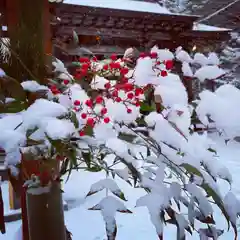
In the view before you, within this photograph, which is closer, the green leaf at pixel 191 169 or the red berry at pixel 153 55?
the green leaf at pixel 191 169

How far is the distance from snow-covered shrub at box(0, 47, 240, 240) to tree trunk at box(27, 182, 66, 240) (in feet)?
0.20

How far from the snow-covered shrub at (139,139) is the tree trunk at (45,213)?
0.20ft

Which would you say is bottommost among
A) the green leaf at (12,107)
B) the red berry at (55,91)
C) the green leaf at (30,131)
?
the green leaf at (30,131)

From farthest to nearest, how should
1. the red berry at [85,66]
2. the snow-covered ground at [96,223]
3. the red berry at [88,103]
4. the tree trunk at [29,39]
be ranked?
the snow-covered ground at [96,223], the red berry at [85,66], the red berry at [88,103], the tree trunk at [29,39]

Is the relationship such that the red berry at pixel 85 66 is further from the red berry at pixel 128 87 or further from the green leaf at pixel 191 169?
the green leaf at pixel 191 169

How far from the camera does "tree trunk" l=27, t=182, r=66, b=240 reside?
2.03ft

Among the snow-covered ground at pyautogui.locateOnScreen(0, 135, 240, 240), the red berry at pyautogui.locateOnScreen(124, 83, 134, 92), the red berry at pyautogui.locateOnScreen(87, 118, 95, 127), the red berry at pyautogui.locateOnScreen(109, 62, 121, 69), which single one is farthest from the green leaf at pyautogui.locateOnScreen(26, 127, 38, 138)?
the snow-covered ground at pyautogui.locateOnScreen(0, 135, 240, 240)

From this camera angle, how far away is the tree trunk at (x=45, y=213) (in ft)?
2.03

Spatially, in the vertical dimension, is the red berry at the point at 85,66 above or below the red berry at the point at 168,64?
below

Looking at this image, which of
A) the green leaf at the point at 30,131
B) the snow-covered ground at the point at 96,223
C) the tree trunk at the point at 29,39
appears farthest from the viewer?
the snow-covered ground at the point at 96,223

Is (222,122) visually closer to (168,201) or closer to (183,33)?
(168,201)

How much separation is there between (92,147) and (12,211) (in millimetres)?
2320

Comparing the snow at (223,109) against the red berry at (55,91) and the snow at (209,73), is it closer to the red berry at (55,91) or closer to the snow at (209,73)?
the snow at (209,73)

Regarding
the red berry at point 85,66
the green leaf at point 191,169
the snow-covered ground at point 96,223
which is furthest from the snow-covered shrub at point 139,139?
the snow-covered ground at point 96,223
